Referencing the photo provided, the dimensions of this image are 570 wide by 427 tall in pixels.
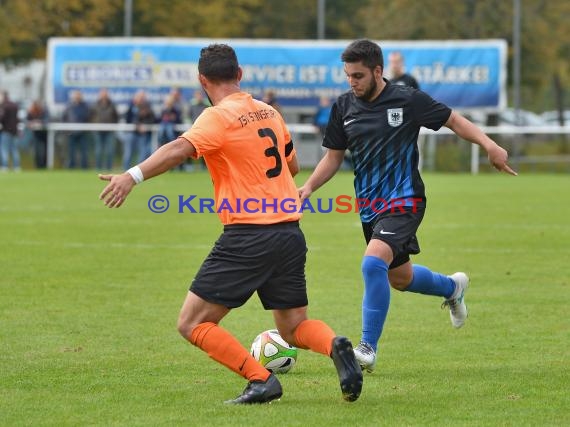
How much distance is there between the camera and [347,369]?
5.94 meters

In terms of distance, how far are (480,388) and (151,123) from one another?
946 inches

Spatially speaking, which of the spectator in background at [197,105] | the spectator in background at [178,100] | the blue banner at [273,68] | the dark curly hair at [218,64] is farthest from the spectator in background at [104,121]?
the dark curly hair at [218,64]

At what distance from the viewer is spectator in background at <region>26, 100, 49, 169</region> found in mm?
30578

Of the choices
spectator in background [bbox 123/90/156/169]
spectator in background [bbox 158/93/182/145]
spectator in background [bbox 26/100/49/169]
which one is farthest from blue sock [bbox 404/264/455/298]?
spectator in background [bbox 26/100/49/169]

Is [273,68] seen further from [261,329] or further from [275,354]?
[275,354]

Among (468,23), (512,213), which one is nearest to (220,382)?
(512,213)

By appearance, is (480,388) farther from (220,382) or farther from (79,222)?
(79,222)

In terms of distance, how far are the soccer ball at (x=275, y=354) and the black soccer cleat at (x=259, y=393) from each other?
0.86 meters

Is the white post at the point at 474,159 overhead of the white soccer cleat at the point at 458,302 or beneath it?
beneath

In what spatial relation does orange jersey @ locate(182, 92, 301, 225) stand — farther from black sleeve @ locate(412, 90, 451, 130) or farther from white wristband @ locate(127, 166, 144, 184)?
black sleeve @ locate(412, 90, 451, 130)

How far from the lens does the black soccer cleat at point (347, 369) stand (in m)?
5.93

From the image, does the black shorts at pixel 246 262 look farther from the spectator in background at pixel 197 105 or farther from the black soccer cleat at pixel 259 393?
the spectator in background at pixel 197 105

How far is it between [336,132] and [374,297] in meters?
1.10

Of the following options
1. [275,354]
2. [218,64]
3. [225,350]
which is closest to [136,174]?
[218,64]
